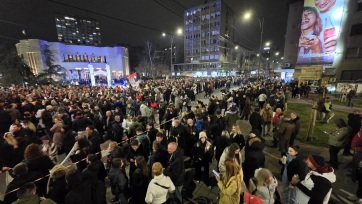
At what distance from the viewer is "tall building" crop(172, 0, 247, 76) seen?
65500 millimetres

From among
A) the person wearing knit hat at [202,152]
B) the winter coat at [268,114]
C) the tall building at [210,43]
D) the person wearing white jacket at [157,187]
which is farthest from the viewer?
the tall building at [210,43]

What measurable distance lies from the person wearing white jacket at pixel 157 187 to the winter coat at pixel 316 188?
229 cm

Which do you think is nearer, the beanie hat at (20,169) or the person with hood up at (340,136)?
the beanie hat at (20,169)

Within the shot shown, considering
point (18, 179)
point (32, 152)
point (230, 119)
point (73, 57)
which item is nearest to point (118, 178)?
point (18, 179)

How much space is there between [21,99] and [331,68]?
37375mm

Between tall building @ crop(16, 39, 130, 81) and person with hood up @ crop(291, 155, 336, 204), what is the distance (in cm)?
4283

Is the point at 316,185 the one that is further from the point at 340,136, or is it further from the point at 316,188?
the point at 340,136

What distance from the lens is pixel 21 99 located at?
36.1 feet

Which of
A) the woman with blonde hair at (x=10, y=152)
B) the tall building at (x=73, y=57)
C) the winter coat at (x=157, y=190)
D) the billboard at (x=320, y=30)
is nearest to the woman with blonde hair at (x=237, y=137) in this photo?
the winter coat at (x=157, y=190)

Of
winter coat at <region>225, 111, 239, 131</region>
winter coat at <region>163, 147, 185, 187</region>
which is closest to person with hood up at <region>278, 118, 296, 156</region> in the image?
winter coat at <region>225, 111, 239, 131</region>

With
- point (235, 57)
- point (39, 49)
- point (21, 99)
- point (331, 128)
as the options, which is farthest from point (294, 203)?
point (235, 57)

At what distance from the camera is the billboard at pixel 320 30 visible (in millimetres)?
25453

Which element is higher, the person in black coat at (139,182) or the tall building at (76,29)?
the tall building at (76,29)

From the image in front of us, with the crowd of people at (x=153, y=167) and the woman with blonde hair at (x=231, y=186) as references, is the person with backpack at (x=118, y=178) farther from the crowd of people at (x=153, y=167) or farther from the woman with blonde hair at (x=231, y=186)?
the woman with blonde hair at (x=231, y=186)
